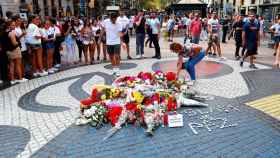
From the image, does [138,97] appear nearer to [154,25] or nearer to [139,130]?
[139,130]

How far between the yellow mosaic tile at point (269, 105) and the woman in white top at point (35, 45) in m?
7.01

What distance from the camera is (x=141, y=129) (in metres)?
5.91

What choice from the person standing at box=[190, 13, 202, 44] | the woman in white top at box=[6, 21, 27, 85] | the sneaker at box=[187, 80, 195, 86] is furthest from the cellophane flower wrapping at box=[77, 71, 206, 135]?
the person standing at box=[190, 13, 202, 44]

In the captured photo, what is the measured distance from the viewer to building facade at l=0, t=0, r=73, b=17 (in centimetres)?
2828

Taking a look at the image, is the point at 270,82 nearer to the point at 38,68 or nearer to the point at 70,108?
the point at 70,108

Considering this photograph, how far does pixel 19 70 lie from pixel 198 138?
6657 millimetres

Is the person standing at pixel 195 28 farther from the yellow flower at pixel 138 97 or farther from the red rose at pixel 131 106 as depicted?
the red rose at pixel 131 106

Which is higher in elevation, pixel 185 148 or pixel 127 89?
pixel 127 89

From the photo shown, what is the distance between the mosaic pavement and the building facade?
62.5ft

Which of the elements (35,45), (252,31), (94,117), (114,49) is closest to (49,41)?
(35,45)

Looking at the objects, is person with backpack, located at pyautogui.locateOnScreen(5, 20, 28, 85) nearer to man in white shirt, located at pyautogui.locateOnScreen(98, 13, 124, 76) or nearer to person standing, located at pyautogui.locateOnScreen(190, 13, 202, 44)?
man in white shirt, located at pyautogui.locateOnScreen(98, 13, 124, 76)

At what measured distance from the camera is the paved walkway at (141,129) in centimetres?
509

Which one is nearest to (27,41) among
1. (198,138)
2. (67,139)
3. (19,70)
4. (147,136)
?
(19,70)

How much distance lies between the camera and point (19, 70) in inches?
387
